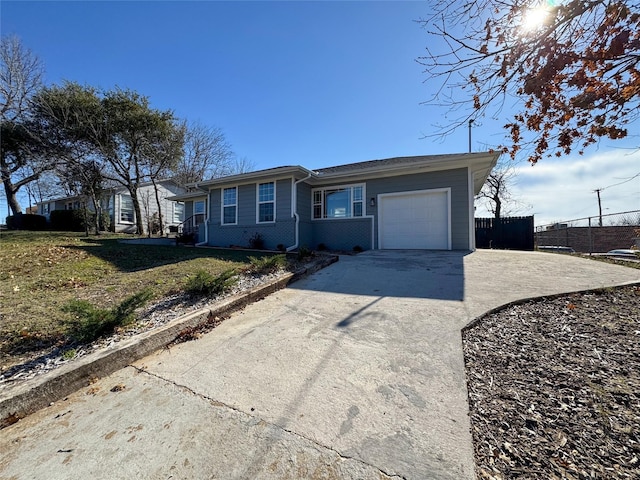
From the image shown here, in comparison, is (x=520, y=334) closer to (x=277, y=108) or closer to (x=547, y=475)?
(x=547, y=475)

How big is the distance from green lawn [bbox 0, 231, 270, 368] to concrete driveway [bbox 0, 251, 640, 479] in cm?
135

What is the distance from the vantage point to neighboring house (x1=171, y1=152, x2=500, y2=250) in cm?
861

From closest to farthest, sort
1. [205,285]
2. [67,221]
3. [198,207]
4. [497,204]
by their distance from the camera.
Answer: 1. [205,285]
2. [198,207]
3. [67,221]
4. [497,204]

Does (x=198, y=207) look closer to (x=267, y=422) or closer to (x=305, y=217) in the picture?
(x=305, y=217)

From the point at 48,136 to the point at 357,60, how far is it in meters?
18.0

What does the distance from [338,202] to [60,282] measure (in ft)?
26.8

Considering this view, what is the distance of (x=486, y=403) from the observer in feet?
6.24

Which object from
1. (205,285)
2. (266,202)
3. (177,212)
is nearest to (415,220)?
(266,202)

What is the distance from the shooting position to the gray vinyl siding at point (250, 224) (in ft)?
32.8

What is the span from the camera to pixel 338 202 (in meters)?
10.6

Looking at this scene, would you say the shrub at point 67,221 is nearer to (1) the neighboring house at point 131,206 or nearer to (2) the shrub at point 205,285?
(1) the neighboring house at point 131,206

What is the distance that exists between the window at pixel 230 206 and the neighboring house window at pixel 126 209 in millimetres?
12891

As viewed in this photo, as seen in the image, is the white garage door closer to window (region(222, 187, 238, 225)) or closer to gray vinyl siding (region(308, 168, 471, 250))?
gray vinyl siding (region(308, 168, 471, 250))

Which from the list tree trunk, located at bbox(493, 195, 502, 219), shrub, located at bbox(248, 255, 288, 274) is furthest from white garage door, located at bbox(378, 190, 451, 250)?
tree trunk, located at bbox(493, 195, 502, 219)
